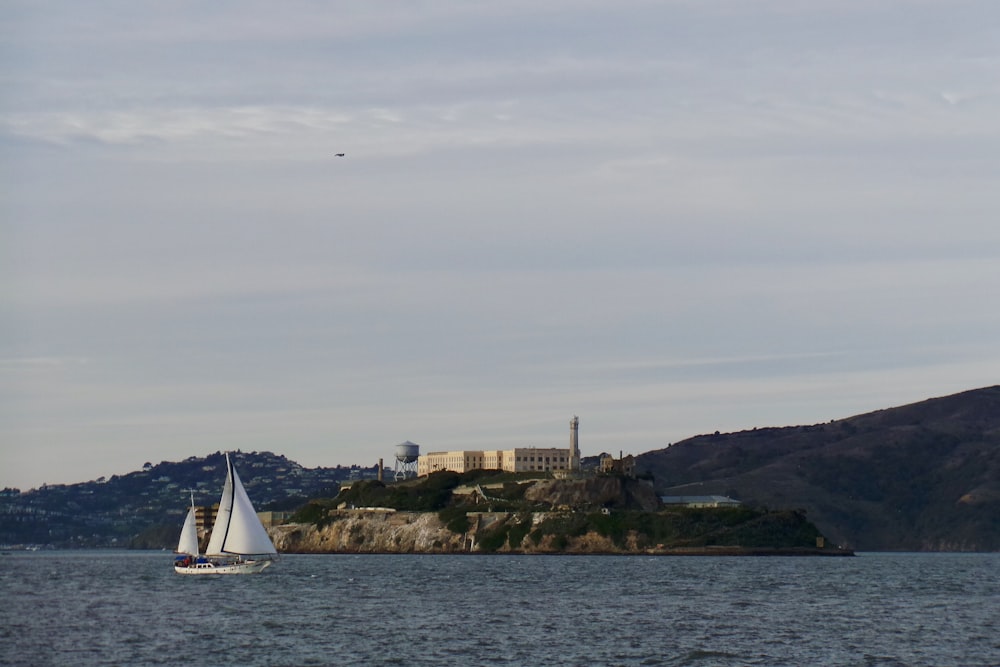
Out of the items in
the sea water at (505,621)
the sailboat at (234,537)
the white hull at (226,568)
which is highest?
the sailboat at (234,537)

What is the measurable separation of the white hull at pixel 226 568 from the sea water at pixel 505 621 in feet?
24.8

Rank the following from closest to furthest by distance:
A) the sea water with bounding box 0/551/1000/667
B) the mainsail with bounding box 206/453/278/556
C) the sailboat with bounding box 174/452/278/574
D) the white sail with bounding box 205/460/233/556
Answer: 1. the sea water with bounding box 0/551/1000/667
2. the white sail with bounding box 205/460/233/556
3. the mainsail with bounding box 206/453/278/556
4. the sailboat with bounding box 174/452/278/574

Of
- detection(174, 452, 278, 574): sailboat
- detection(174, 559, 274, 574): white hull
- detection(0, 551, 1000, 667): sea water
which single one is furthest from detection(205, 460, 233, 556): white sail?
detection(0, 551, 1000, 667): sea water

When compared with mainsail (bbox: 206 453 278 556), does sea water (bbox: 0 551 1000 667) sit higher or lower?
lower

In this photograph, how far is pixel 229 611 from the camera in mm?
112188

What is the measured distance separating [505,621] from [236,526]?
74.9 metres

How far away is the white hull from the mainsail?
1824mm

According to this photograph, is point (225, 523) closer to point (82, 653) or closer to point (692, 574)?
point (692, 574)

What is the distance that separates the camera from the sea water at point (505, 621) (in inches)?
3187

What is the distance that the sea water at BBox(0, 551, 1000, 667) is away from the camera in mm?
80938

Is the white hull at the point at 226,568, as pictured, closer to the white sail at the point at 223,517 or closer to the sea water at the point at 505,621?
the white sail at the point at 223,517

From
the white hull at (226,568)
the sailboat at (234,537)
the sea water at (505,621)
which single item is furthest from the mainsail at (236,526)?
the sea water at (505,621)

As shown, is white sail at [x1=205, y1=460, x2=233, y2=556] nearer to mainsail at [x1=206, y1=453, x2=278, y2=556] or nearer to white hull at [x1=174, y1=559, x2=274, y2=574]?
mainsail at [x1=206, y1=453, x2=278, y2=556]

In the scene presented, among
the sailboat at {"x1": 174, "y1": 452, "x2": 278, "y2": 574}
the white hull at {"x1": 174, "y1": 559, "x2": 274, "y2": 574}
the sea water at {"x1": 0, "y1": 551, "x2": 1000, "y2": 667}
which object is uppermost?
the sailboat at {"x1": 174, "y1": 452, "x2": 278, "y2": 574}
